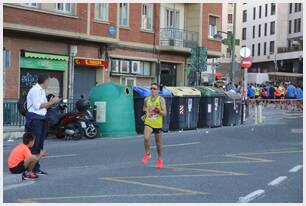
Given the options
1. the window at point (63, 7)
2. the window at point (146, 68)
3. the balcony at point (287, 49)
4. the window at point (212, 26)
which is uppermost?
the balcony at point (287, 49)

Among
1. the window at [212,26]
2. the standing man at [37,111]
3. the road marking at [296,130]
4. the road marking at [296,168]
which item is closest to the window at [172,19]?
the window at [212,26]

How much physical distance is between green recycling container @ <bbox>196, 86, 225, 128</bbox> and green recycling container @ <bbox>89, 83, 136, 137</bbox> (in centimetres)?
433

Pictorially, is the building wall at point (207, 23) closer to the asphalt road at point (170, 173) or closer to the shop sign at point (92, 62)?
the shop sign at point (92, 62)

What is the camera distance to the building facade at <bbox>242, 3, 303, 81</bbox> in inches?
3066

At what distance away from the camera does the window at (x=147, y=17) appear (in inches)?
1228

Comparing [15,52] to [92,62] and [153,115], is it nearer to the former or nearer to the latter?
[92,62]

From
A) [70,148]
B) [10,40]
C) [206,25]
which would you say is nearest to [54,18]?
[10,40]

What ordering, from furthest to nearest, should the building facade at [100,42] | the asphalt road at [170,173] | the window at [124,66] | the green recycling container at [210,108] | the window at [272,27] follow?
1. the window at [272,27]
2. the window at [124,66]
3. the building facade at [100,42]
4. the green recycling container at [210,108]
5. the asphalt road at [170,173]

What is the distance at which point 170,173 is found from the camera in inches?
398

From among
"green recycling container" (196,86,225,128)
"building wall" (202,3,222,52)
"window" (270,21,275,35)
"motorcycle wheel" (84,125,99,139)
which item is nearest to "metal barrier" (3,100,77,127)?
"motorcycle wheel" (84,125,99,139)

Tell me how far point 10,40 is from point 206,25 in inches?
604

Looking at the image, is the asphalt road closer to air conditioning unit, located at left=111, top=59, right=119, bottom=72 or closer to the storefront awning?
the storefront awning

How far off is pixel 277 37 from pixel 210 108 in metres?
60.9

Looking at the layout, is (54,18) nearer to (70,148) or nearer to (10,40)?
(10,40)
